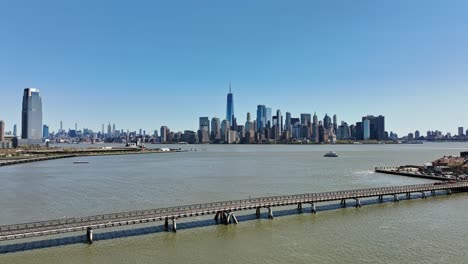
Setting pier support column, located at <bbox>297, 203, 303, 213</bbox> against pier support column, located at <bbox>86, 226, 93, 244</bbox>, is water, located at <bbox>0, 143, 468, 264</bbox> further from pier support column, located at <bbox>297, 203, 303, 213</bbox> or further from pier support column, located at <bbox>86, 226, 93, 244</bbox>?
pier support column, located at <bbox>297, 203, 303, 213</bbox>

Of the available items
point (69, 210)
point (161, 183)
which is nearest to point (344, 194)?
point (69, 210)

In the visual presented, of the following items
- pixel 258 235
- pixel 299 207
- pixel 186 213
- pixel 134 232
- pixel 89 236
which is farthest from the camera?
pixel 299 207

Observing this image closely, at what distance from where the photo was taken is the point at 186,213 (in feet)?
123

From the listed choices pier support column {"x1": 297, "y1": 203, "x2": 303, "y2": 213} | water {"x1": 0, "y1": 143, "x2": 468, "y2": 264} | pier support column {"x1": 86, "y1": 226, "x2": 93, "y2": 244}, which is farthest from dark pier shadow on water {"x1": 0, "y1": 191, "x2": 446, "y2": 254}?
pier support column {"x1": 86, "y1": 226, "x2": 93, "y2": 244}

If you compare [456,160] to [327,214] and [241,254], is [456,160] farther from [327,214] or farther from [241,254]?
[241,254]

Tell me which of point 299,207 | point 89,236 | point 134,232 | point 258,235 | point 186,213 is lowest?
point 258,235

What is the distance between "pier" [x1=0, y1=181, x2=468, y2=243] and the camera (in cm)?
3177

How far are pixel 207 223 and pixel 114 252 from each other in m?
10.9

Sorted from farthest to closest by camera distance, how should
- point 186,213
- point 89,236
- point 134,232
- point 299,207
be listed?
point 299,207 → point 186,213 → point 134,232 → point 89,236

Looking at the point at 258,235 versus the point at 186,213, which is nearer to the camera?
the point at 258,235

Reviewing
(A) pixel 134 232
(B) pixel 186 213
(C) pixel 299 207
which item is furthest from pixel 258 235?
(A) pixel 134 232

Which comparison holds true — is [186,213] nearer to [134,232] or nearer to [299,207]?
[134,232]

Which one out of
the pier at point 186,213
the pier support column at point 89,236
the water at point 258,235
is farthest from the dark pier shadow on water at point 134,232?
the pier at point 186,213

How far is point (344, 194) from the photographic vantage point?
49.1m
